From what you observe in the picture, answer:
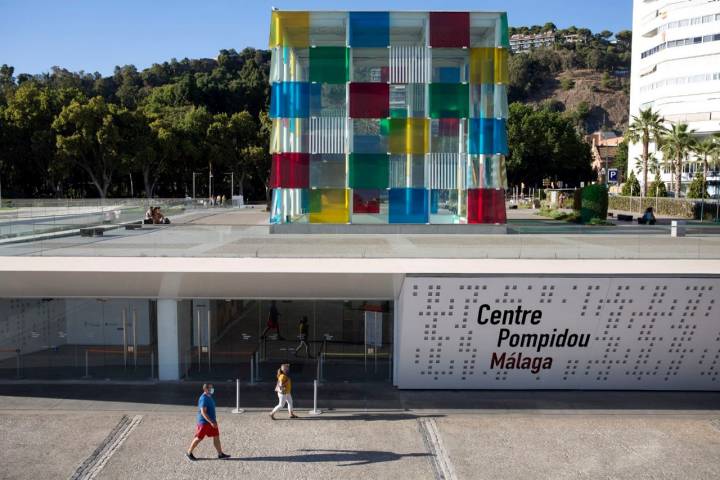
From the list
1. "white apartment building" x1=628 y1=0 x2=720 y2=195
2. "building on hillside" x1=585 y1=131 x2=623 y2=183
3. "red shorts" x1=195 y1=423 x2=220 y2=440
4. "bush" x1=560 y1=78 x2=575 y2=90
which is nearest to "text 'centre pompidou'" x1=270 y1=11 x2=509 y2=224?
"red shorts" x1=195 y1=423 x2=220 y2=440

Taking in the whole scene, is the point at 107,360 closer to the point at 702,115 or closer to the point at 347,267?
the point at 347,267

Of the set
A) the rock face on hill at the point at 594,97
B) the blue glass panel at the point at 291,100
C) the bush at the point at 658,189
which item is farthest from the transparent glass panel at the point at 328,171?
the rock face on hill at the point at 594,97

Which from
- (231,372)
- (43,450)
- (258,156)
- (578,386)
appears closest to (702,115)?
(258,156)

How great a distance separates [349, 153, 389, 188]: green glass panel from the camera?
85.8ft

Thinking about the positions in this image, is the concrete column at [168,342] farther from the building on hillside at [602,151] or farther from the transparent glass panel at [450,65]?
the building on hillside at [602,151]

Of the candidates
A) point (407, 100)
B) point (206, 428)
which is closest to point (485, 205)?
point (407, 100)

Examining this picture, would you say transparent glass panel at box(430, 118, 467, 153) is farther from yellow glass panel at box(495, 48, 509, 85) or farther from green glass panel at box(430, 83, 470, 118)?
yellow glass panel at box(495, 48, 509, 85)

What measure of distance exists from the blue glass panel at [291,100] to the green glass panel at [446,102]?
542 centimetres

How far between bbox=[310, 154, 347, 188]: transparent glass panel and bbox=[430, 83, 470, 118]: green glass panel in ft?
14.8

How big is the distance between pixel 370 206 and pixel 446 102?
5.54 meters

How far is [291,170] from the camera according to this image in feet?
86.0

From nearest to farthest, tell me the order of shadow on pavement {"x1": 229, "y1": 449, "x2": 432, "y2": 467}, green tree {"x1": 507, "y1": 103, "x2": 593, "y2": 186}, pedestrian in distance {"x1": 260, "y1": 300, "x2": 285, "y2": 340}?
shadow on pavement {"x1": 229, "y1": 449, "x2": 432, "y2": 467} < pedestrian in distance {"x1": 260, "y1": 300, "x2": 285, "y2": 340} < green tree {"x1": 507, "y1": 103, "x2": 593, "y2": 186}

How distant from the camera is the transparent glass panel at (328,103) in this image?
85.8ft

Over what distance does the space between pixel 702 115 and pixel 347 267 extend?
234 feet
